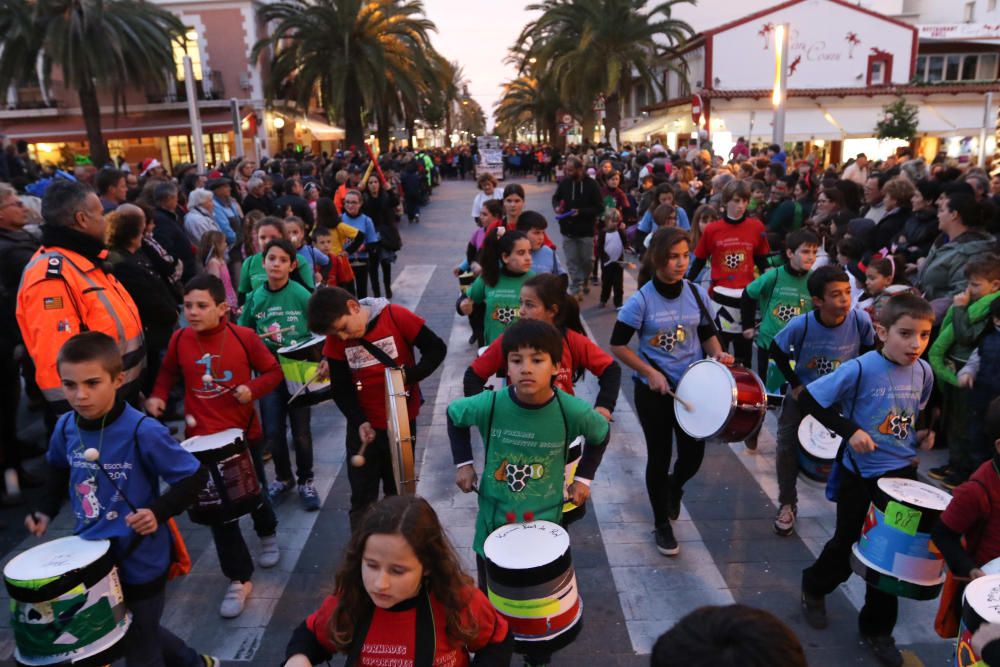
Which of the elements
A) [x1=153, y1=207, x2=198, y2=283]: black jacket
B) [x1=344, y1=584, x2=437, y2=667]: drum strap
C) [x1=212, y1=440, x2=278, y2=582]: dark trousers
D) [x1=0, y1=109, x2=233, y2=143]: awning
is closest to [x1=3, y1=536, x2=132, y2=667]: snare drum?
[x1=212, y1=440, x2=278, y2=582]: dark trousers

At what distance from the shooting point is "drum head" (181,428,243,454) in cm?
380

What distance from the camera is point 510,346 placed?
315 centimetres

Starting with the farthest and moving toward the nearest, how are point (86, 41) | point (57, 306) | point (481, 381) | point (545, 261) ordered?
point (86, 41) → point (545, 261) → point (57, 306) → point (481, 381)

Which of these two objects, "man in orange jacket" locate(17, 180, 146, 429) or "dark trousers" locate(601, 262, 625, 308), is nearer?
"man in orange jacket" locate(17, 180, 146, 429)

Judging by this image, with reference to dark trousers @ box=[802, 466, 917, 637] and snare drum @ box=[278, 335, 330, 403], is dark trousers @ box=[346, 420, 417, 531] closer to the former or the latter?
snare drum @ box=[278, 335, 330, 403]

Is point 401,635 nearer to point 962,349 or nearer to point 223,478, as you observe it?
point 223,478

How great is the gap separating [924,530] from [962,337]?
265cm

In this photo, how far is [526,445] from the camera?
126 inches

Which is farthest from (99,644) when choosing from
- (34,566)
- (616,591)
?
(616,591)

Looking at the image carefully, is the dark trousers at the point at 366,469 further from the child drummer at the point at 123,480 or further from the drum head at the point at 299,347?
the child drummer at the point at 123,480

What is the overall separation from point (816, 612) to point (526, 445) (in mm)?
1895

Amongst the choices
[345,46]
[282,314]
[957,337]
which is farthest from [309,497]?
[345,46]

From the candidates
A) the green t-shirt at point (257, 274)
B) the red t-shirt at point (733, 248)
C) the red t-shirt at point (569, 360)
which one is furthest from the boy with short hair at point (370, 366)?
the red t-shirt at point (733, 248)

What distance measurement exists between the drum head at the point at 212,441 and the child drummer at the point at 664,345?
2.19 meters
